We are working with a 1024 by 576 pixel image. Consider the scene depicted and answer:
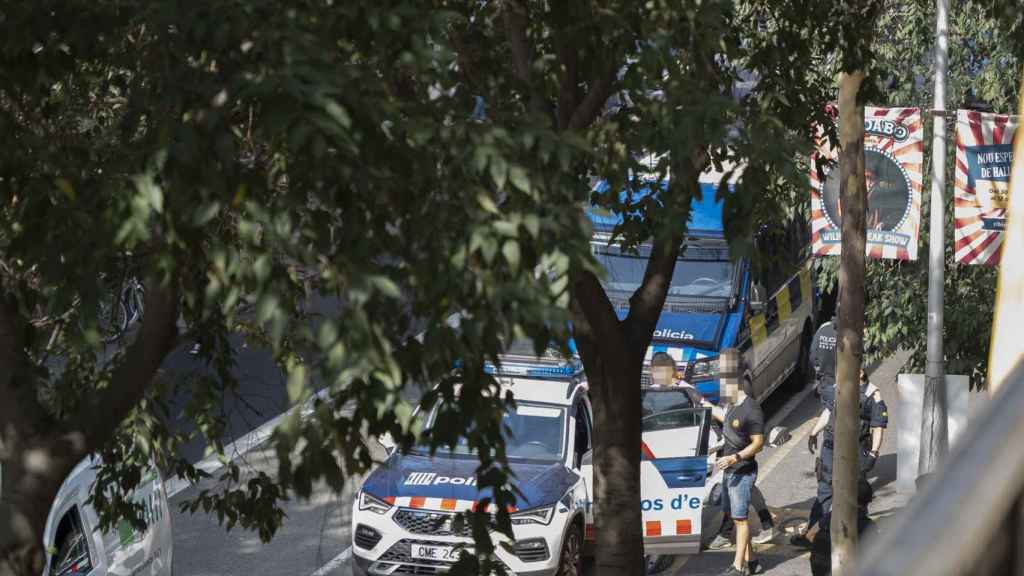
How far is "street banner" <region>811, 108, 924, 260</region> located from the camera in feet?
38.2

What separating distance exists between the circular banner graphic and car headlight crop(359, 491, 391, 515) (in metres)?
4.35

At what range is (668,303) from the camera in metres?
16.2

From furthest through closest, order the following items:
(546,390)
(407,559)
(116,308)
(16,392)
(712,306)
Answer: (712,306), (546,390), (407,559), (116,308), (16,392)

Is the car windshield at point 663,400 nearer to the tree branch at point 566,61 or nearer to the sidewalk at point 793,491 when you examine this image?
the sidewalk at point 793,491

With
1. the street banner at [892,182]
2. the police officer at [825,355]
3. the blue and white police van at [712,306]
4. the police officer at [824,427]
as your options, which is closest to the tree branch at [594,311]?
the police officer at [824,427]

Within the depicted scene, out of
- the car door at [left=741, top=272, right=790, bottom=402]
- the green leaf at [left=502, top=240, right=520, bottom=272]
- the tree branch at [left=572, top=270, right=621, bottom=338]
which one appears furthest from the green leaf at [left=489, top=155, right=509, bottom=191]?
the car door at [left=741, top=272, right=790, bottom=402]

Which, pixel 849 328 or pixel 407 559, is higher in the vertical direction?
pixel 849 328

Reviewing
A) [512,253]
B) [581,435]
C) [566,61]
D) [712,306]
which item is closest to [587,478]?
[581,435]

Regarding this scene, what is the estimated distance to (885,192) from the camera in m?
11.8

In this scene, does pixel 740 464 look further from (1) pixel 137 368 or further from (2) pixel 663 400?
(1) pixel 137 368

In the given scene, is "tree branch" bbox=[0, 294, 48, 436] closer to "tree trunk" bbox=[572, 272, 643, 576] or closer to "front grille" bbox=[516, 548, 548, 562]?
"tree trunk" bbox=[572, 272, 643, 576]

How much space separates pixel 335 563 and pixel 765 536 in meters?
4.04

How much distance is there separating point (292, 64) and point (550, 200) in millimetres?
1061

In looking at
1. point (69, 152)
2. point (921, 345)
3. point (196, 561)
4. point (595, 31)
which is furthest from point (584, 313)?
point (921, 345)
